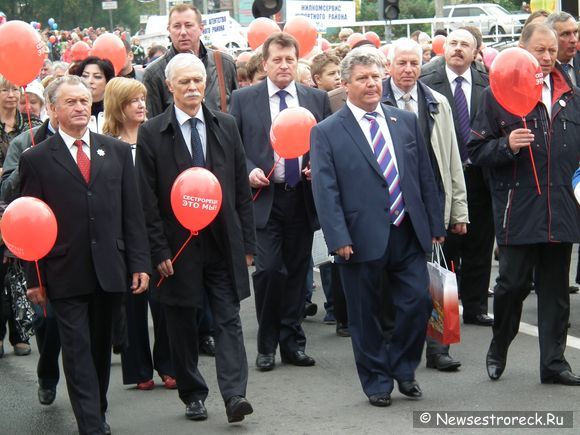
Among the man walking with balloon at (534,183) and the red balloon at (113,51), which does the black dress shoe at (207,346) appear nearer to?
the man walking with balloon at (534,183)

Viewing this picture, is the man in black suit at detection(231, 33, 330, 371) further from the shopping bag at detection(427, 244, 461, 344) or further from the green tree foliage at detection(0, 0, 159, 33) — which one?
the green tree foliage at detection(0, 0, 159, 33)

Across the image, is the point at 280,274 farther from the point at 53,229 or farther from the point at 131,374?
the point at 53,229

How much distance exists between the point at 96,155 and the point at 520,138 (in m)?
2.59

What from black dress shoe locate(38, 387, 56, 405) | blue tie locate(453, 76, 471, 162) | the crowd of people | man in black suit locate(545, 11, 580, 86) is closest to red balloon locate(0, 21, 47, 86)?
the crowd of people

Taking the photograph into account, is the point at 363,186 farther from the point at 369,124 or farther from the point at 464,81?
the point at 464,81

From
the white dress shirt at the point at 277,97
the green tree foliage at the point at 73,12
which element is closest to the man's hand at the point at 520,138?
the white dress shirt at the point at 277,97

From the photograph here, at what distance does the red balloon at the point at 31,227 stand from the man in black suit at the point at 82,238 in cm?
14

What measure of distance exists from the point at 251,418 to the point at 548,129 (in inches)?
102

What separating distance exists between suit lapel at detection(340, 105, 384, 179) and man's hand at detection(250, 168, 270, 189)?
1.16m

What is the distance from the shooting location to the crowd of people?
287 inches

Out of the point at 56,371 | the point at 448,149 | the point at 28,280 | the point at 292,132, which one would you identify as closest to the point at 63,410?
the point at 56,371

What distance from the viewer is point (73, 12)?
82.4 metres

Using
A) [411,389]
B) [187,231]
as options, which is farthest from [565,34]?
[187,231]

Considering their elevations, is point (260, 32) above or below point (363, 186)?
above
